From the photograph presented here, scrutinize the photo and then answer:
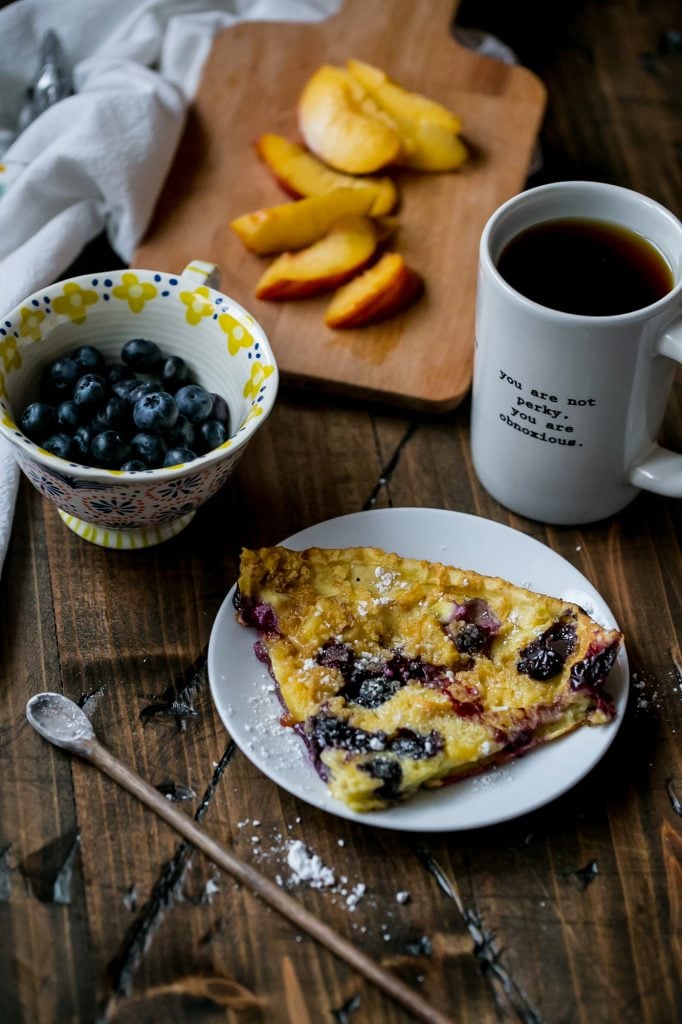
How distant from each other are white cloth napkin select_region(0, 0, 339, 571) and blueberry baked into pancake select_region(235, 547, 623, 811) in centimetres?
50

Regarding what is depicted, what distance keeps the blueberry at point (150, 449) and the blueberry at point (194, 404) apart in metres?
0.07

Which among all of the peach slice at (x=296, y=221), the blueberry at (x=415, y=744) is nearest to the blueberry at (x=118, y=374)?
the peach slice at (x=296, y=221)

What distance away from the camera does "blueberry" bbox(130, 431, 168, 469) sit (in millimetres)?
1440

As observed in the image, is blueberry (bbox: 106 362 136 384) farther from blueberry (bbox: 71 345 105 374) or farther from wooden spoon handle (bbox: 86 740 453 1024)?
wooden spoon handle (bbox: 86 740 453 1024)

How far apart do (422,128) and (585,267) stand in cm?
67

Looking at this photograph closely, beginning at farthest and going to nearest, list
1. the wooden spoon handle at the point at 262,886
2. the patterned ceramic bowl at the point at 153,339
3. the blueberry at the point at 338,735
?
the patterned ceramic bowl at the point at 153,339 → the blueberry at the point at 338,735 → the wooden spoon handle at the point at 262,886

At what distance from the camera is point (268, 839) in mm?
1295

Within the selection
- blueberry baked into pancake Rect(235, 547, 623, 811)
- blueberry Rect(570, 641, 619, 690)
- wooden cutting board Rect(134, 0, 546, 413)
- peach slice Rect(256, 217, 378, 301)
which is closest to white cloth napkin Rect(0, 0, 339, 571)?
wooden cutting board Rect(134, 0, 546, 413)

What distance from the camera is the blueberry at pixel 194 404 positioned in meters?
1.50

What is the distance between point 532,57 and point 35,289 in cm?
127

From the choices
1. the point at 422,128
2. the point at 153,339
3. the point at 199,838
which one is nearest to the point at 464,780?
the point at 199,838

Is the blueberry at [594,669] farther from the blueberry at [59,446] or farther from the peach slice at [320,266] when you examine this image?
the peach slice at [320,266]

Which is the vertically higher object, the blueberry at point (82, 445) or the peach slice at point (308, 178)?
the peach slice at point (308, 178)

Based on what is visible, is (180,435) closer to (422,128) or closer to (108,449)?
(108,449)
